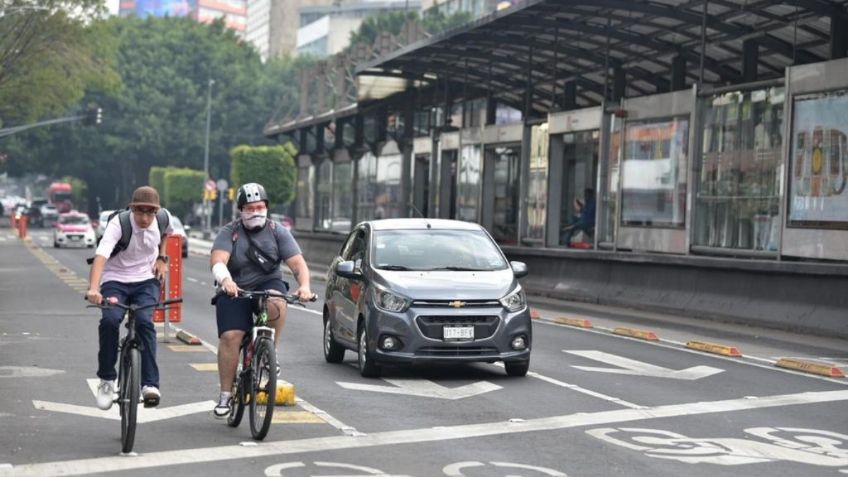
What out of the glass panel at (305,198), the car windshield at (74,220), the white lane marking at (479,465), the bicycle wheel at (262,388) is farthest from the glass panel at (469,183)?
the car windshield at (74,220)

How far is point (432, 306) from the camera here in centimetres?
1559

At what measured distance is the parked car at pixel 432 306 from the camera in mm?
15523

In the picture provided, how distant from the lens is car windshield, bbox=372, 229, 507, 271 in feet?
54.4

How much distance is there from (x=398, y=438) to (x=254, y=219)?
1868 millimetres

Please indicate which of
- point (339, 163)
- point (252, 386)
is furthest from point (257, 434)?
point (339, 163)

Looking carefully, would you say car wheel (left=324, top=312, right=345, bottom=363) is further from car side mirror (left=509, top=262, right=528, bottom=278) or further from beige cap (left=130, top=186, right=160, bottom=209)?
beige cap (left=130, top=186, right=160, bottom=209)

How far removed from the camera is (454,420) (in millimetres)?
12555

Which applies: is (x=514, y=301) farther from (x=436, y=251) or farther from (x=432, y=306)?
(x=436, y=251)

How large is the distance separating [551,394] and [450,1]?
4977 inches

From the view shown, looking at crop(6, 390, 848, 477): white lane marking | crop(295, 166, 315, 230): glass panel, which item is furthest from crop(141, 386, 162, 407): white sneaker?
crop(295, 166, 315, 230): glass panel

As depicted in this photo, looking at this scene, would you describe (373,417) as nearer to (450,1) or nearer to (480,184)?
(480,184)

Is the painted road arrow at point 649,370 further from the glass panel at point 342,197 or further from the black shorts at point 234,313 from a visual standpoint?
the glass panel at point 342,197

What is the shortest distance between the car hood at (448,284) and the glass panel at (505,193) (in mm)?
21810

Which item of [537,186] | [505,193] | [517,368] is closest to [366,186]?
[505,193]
